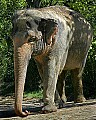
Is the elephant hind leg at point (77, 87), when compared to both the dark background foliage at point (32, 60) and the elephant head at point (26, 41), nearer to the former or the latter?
the dark background foliage at point (32, 60)

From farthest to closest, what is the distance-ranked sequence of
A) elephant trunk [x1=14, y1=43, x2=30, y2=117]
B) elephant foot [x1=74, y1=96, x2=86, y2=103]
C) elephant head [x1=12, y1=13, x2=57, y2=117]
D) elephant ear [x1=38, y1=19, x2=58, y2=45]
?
elephant foot [x1=74, y1=96, x2=86, y2=103], elephant ear [x1=38, y1=19, x2=58, y2=45], elephant head [x1=12, y1=13, x2=57, y2=117], elephant trunk [x1=14, y1=43, x2=30, y2=117]

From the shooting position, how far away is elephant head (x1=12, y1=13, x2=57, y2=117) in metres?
5.77

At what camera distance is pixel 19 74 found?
5.78m

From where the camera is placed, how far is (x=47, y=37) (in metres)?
6.47

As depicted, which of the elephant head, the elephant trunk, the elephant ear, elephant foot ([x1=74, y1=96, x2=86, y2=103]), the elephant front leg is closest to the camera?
the elephant trunk

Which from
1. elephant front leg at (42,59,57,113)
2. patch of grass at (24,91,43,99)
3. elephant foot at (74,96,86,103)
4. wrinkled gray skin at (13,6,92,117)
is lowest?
patch of grass at (24,91,43,99)

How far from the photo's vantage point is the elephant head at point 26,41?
5770 mm

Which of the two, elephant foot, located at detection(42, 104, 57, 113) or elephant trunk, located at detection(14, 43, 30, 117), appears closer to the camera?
elephant trunk, located at detection(14, 43, 30, 117)

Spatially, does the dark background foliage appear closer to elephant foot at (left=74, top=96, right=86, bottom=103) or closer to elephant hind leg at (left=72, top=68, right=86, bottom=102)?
elephant hind leg at (left=72, top=68, right=86, bottom=102)

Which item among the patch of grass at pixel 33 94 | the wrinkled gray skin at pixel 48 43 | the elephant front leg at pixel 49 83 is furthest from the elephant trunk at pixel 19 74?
the patch of grass at pixel 33 94

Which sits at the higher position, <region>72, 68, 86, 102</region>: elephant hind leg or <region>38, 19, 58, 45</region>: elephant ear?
<region>38, 19, 58, 45</region>: elephant ear

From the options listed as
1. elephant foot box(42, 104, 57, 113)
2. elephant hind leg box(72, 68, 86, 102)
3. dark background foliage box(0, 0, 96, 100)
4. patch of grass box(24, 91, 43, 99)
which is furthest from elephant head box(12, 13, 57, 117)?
patch of grass box(24, 91, 43, 99)

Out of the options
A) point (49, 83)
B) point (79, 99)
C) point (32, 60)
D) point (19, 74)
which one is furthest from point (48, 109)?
point (32, 60)

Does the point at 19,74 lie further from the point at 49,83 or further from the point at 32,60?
the point at 32,60
